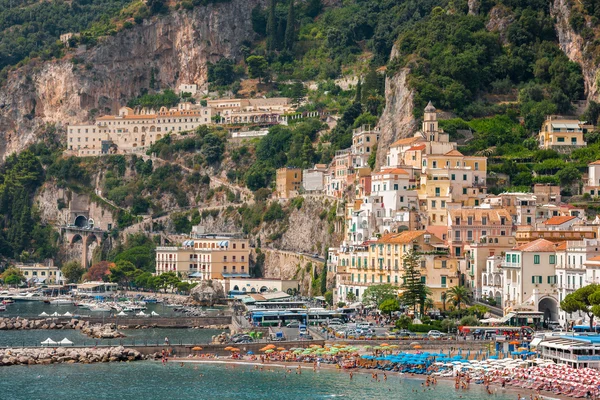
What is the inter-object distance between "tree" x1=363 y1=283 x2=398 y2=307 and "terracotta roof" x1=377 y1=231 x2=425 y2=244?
338 cm

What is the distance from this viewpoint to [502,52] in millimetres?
132500

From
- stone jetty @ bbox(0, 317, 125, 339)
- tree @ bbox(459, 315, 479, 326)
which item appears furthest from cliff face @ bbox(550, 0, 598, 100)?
stone jetty @ bbox(0, 317, 125, 339)

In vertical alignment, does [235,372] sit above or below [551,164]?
below

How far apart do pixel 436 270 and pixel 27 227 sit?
253ft

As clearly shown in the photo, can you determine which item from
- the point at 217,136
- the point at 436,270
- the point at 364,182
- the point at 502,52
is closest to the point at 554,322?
the point at 436,270

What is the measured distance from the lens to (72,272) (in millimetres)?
154125

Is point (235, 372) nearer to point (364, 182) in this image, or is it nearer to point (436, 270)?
point (436, 270)

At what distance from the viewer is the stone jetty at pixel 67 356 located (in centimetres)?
8644

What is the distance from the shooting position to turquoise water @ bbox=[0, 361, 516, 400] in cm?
7406

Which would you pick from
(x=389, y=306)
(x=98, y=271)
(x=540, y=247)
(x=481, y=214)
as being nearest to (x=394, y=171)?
(x=481, y=214)

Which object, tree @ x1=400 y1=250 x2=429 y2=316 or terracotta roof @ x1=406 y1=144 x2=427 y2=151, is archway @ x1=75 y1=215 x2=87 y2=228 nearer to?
terracotta roof @ x1=406 y1=144 x2=427 y2=151

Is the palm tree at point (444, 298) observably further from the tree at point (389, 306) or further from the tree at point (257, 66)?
the tree at point (257, 66)

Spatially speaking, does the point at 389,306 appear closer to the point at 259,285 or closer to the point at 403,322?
the point at 403,322

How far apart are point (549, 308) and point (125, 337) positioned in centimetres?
3025
